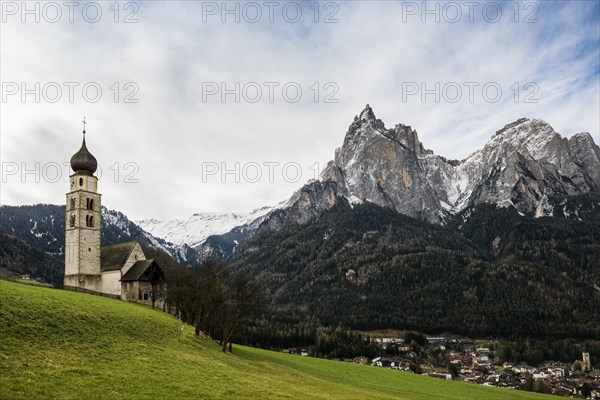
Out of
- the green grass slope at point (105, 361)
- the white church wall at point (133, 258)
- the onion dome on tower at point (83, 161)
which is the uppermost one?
the onion dome on tower at point (83, 161)

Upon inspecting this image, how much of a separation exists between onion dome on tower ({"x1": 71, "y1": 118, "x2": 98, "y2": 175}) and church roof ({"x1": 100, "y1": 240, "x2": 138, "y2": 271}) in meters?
15.4

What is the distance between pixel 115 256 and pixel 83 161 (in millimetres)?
18624

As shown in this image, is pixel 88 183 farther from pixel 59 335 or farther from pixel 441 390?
pixel 441 390

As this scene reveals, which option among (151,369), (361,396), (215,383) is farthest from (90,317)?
(361,396)

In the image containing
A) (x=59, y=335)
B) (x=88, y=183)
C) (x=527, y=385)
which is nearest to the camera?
(x=59, y=335)

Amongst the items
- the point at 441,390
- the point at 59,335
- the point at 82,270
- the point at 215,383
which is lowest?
the point at 441,390

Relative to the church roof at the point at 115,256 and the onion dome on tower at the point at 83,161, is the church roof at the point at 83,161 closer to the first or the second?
the onion dome on tower at the point at 83,161

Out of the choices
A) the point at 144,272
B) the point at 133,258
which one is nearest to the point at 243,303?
the point at 144,272

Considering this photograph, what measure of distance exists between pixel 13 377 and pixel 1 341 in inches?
249

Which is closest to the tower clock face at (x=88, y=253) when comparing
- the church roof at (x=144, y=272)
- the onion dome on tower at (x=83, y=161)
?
the church roof at (x=144, y=272)

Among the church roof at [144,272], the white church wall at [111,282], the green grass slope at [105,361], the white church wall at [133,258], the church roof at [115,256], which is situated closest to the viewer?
the green grass slope at [105,361]

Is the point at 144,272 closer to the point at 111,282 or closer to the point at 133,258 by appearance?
the point at 133,258

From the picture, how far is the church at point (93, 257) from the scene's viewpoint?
91.0m

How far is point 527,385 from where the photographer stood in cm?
13775
